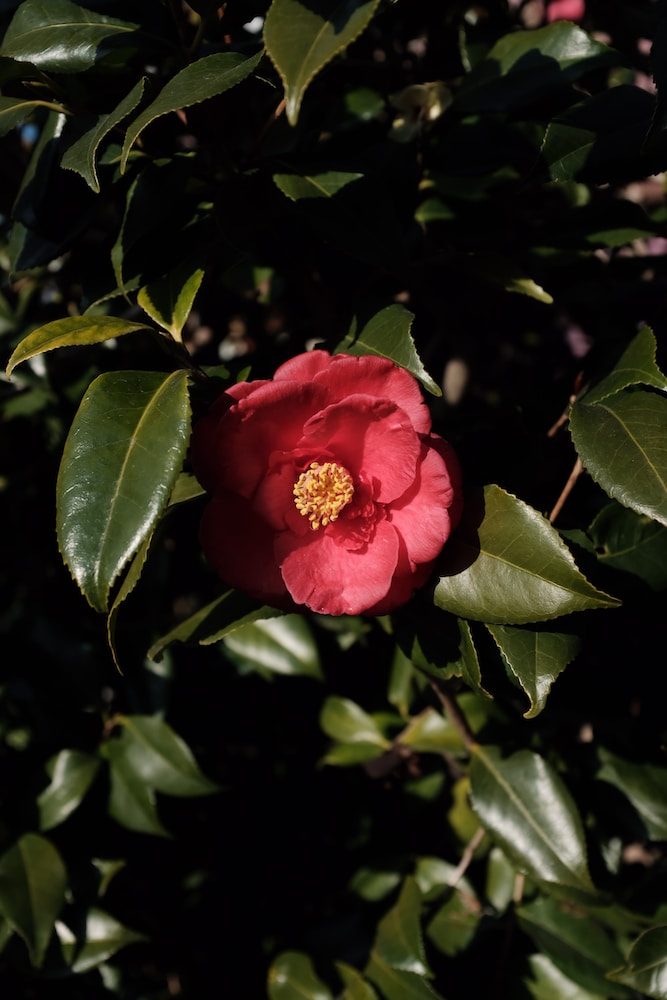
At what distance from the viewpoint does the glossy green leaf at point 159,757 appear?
3.52ft

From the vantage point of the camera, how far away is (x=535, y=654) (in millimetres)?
685

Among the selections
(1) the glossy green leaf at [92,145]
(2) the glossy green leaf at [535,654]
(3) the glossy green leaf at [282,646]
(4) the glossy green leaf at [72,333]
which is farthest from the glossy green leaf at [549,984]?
(1) the glossy green leaf at [92,145]

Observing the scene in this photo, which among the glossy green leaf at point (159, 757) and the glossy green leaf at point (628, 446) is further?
the glossy green leaf at point (159, 757)

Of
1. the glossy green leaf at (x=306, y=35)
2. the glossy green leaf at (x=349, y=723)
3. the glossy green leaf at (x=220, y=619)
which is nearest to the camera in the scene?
the glossy green leaf at (x=306, y=35)

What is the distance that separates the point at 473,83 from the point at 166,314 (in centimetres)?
49

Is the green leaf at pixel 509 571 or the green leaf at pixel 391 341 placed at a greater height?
the green leaf at pixel 391 341

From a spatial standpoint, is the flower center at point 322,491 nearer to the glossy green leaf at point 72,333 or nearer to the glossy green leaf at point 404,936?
the glossy green leaf at point 72,333

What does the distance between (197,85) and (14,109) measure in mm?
203

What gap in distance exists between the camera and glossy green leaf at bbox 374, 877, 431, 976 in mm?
1022

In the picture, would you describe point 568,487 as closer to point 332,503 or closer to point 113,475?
point 332,503

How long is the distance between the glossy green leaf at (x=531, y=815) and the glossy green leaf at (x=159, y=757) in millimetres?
332

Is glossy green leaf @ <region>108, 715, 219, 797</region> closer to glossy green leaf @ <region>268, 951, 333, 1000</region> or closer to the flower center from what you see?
glossy green leaf @ <region>268, 951, 333, 1000</region>

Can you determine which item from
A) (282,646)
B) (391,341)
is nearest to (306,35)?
(391,341)

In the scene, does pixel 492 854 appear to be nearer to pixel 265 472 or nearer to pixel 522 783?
pixel 522 783
